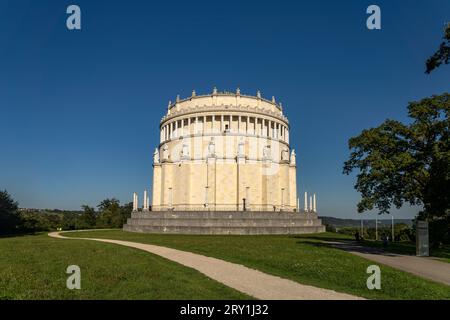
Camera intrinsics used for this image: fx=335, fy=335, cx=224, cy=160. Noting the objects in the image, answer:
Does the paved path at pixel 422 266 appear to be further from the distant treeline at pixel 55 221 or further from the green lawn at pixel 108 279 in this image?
the distant treeline at pixel 55 221

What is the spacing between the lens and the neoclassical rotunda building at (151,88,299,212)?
5575 centimetres

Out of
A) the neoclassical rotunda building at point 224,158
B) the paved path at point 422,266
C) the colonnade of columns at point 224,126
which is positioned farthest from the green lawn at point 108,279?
the colonnade of columns at point 224,126

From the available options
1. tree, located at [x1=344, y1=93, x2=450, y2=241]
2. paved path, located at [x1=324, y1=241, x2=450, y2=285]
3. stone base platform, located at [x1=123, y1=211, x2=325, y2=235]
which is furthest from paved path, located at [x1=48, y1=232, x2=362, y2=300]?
stone base platform, located at [x1=123, y1=211, x2=325, y2=235]

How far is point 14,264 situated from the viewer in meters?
16.8

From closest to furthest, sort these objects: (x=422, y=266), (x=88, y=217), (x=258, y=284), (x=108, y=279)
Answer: (x=258, y=284) < (x=108, y=279) < (x=422, y=266) < (x=88, y=217)

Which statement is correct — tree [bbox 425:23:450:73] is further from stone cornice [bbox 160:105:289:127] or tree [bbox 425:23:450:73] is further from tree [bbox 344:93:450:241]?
stone cornice [bbox 160:105:289:127]

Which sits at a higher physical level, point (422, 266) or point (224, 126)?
point (224, 126)

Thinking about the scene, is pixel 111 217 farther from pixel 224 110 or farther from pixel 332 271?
pixel 332 271

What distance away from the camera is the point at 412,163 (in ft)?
77.6

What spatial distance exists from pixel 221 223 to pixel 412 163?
23.3 meters

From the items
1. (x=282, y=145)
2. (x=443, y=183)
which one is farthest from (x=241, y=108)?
(x=443, y=183)

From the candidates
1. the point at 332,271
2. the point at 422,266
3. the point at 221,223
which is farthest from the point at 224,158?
the point at 332,271

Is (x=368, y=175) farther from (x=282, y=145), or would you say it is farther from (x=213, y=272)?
(x=282, y=145)
